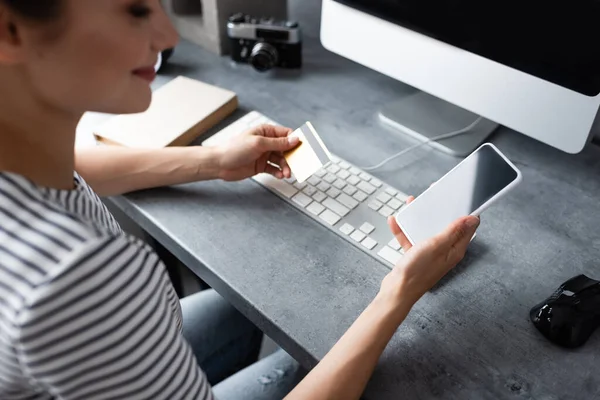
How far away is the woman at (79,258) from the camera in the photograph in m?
0.44

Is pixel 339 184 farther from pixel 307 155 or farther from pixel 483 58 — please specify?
pixel 483 58

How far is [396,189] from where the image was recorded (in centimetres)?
81

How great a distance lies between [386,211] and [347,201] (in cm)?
6

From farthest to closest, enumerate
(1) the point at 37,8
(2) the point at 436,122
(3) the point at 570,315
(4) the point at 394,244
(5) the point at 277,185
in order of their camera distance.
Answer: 1. (2) the point at 436,122
2. (5) the point at 277,185
3. (4) the point at 394,244
4. (3) the point at 570,315
5. (1) the point at 37,8

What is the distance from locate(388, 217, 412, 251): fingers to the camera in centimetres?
70

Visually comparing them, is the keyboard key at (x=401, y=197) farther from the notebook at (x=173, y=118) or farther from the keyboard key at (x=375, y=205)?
the notebook at (x=173, y=118)

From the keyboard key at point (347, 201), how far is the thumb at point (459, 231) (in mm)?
157

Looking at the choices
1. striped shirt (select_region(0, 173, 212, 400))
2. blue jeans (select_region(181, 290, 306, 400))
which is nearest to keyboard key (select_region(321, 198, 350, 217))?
blue jeans (select_region(181, 290, 306, 400))

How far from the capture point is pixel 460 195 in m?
0.71

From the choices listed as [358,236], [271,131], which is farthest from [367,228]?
[271,131]

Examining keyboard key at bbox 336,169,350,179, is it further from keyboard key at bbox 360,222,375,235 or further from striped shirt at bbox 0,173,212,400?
striped shirt at bbox 0,173,212,400

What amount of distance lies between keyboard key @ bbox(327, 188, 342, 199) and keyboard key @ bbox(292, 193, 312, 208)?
1.2 inches

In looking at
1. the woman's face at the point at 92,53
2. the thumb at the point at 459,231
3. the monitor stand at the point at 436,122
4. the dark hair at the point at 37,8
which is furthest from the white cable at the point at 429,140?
the dark hair at the point at 37,8

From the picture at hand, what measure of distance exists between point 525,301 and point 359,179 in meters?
0.28
